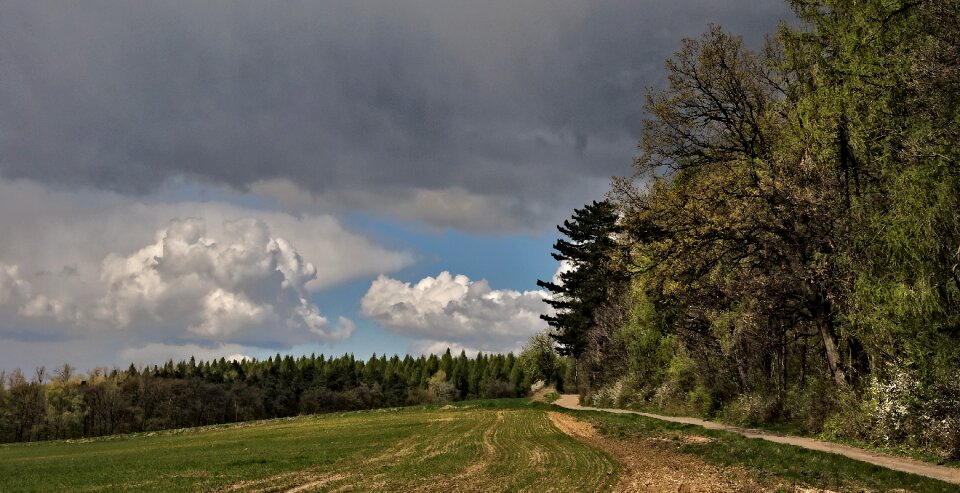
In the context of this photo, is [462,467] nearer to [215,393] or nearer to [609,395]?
[609,395]

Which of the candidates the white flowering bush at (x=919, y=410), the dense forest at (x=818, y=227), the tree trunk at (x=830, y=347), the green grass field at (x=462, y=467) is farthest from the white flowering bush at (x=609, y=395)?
the white flowering bush at (x=919, y=410)

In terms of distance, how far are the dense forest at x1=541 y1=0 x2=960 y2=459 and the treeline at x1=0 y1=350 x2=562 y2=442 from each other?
87.3 meters

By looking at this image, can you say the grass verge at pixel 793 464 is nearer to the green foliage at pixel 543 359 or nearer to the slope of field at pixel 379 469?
the slope of field at pixel 379 469

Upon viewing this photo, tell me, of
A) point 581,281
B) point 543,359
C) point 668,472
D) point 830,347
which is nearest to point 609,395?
point 581,281

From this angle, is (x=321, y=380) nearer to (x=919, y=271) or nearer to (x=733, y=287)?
(x=733, y=287)

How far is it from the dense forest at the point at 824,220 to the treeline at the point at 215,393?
8726 centimetres

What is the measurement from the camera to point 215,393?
396 ft

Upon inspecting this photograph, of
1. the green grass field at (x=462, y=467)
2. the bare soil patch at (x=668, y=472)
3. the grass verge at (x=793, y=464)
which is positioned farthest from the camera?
the green grass field at (x=462, y=467)

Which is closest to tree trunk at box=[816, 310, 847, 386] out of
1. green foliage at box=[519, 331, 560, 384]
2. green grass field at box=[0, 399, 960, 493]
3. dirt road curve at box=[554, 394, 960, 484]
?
dirt road curve at box=[554, 394, 960, 484]

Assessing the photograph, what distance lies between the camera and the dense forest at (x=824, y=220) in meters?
16.6

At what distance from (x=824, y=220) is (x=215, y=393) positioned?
12194 cm

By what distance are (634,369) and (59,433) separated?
10525 centimetres

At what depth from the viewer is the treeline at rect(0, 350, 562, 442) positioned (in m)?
107

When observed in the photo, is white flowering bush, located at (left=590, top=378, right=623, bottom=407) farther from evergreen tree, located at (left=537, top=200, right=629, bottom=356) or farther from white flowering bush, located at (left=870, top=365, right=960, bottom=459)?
white flowering bush, located at (left=870, top=365, right=960, bottom=459)
